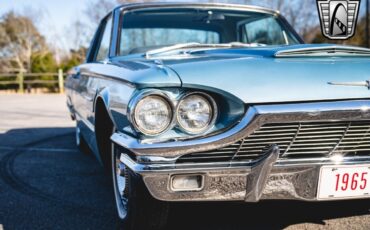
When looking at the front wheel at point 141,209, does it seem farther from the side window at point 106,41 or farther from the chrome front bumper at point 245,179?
the side window at point 106,41

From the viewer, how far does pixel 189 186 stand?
5.93 feet

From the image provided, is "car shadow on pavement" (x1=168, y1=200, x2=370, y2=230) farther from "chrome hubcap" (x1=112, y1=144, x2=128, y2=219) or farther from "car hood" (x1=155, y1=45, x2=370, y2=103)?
"car hood" (x1=155, y1=45, x2=370, y2=103)

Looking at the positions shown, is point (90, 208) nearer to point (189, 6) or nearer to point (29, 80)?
point (189, 6)

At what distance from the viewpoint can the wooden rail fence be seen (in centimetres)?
2112

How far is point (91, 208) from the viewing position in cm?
275

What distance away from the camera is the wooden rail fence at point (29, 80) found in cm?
2112

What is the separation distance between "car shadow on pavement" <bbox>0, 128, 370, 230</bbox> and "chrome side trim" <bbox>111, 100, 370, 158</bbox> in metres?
0.51

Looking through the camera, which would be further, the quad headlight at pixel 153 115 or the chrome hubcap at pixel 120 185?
the chrome hubcap at pixel 120 185

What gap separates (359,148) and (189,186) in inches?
33.1

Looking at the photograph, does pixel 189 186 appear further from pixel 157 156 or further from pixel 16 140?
pixel 16 140

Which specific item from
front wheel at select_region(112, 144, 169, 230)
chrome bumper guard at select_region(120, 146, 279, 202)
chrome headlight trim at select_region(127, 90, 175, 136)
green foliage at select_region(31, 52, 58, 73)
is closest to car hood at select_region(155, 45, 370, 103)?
chrome headlight trim at select_region(127, 90, 175, 136)

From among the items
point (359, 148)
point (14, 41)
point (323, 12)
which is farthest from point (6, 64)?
point (359, 148)

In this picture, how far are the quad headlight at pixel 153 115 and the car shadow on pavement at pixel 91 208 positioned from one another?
54 cm

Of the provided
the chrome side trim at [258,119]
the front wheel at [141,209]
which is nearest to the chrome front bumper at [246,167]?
the chrome side trim at [258,119]
